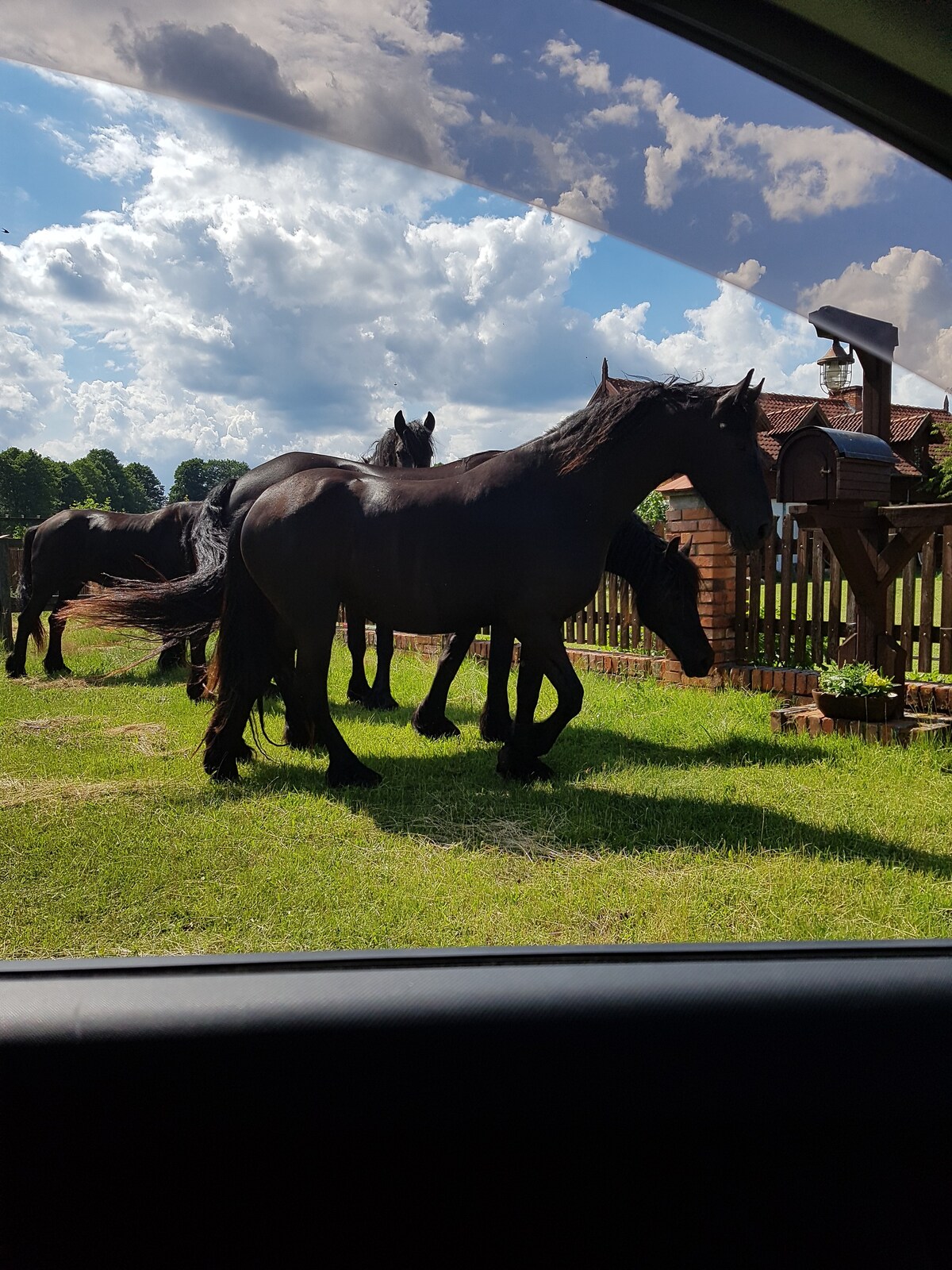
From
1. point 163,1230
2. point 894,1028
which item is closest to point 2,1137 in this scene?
point 163,1230

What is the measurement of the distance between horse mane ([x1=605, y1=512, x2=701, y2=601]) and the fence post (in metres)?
1.63

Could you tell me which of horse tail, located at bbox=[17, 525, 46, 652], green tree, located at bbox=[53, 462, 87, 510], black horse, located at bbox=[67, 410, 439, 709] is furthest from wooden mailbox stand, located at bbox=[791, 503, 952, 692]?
horse tail, located at bbox=[17, 525, 46, 652]

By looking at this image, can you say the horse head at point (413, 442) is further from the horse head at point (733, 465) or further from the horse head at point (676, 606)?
the horse head at point (676, 606)

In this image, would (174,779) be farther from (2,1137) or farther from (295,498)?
(2,1137)

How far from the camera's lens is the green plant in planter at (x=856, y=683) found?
9.55 ft

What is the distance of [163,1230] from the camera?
880mm

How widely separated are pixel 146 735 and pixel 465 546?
1.03m

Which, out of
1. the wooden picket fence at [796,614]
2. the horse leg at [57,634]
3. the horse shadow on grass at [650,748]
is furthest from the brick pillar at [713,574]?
the horse leg at [57,634]

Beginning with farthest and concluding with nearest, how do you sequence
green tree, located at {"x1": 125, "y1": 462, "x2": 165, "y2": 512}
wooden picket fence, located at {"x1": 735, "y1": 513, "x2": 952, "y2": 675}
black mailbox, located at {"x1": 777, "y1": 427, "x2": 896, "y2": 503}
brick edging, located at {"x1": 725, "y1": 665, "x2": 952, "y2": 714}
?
wooden picket fence, located at {"x1": 735, "y1": 513, "x2": 952, "y2": 675} → brick edging, located at {"x1": 725, "y1": 665, "x2": 952, "y2": 714} → black mailbox, located at {"x1": 777, "y1": 427, "x2": 896, "y2": 503} → green tree, located at {"x1": 125, "y1": 462, "x2": 165, "y2": 512}

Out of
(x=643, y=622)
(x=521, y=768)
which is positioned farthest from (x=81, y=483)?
(x=643, y=622)

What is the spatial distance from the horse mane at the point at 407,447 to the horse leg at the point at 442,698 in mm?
580

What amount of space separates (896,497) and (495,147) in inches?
111

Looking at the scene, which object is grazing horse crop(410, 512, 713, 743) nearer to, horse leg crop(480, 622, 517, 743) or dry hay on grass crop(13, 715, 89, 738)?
horse leg crop(480, 622, 517, 743)

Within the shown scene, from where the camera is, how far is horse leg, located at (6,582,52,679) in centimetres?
212
